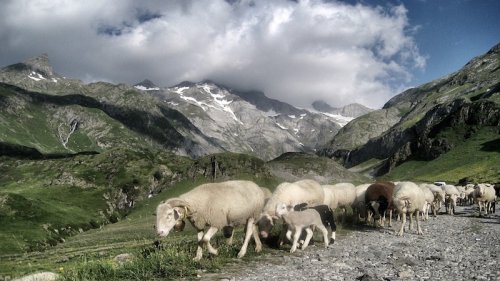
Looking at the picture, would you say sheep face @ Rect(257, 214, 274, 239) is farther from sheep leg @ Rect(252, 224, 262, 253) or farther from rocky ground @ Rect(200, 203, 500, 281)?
rocky ground @ Rect(200, 203, 500, 281)

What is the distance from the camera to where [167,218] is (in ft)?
55.4

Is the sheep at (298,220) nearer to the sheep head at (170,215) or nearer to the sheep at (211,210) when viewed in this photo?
the sheep at (211,210)

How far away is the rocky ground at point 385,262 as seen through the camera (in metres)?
15.5

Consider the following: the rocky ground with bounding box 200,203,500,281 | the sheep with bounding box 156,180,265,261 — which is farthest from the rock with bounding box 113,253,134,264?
the rocky ground with bounding box 200,203,500,281

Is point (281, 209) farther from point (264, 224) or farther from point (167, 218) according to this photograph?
point (167, 218)

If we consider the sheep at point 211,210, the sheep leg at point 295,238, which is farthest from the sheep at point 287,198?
the sheep leg at point 295,238

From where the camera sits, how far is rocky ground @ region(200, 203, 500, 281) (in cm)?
1554

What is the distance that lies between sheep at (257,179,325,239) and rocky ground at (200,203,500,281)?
5.66ft

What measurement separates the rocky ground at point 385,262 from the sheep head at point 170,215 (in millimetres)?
2470

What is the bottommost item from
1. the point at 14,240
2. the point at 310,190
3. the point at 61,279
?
the point at 14,240

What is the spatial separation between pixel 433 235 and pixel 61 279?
79.4ft

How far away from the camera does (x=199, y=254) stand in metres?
17.9

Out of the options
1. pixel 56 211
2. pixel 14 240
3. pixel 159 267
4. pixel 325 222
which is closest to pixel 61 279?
pixel 159 267

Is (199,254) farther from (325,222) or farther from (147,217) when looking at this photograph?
(147,217)
